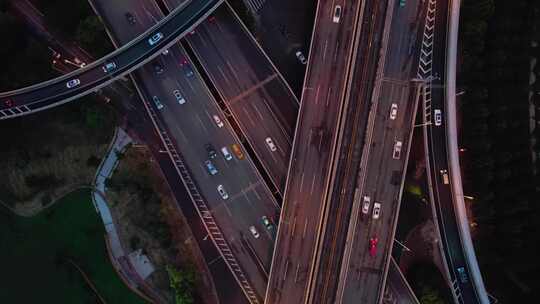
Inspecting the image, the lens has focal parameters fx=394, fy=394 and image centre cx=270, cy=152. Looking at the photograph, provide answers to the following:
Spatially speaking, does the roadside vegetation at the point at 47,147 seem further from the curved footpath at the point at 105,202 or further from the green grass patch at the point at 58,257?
the green grass patch at the point at 58,257

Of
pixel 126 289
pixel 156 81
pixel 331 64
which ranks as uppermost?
pixel 156 81

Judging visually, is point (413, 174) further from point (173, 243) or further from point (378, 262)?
point (173, 243)

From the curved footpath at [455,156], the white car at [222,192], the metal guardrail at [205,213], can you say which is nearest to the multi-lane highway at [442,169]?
the curved footpath at [455,156]

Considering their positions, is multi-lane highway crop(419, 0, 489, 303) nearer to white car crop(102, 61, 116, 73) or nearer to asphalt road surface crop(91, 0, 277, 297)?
asphalt road surface crop(91, 0, 277, 297)

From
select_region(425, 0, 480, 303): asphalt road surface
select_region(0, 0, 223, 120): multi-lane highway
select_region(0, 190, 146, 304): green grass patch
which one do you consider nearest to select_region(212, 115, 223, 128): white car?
select_region(0, 0, 223, 120): multi-lane highway

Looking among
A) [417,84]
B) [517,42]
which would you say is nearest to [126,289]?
[417,84]
